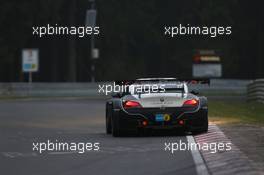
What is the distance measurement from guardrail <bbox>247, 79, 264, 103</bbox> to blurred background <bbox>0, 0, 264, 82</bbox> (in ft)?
121

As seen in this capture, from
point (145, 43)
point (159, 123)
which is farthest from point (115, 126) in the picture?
point (145, 43)

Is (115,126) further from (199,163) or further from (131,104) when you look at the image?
(199,163)

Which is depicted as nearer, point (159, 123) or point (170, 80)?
point (159, 123)

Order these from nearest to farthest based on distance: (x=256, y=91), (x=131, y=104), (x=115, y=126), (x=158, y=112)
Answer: (x=158, y=112) < (x=131, y=104) < (x=115, y=126) < (x=256, y=91)

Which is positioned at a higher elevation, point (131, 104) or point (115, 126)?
point (131, 104)

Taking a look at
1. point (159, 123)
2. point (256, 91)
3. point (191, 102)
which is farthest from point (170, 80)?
point (256, 91)

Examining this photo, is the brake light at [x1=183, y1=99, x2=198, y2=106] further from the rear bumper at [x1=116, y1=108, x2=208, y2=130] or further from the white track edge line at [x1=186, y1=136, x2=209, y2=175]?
the white track edge line at [x1=186, y1=136, x2=209, y2=175]

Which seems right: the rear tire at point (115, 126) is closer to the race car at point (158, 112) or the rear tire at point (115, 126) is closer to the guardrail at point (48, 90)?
the race car at point (158, 112)

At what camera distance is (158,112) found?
18109 mm

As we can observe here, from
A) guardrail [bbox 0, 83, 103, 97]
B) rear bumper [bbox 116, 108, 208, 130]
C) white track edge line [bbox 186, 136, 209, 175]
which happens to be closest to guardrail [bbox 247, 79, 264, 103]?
guardrail [bbox 0, 83, 103, 97]

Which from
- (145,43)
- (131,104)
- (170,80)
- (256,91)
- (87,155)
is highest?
(145,43)

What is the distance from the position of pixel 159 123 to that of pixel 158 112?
0.21 m

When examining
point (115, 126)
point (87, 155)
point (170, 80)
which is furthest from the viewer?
point (170, 80)

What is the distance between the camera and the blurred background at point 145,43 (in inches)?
3019
